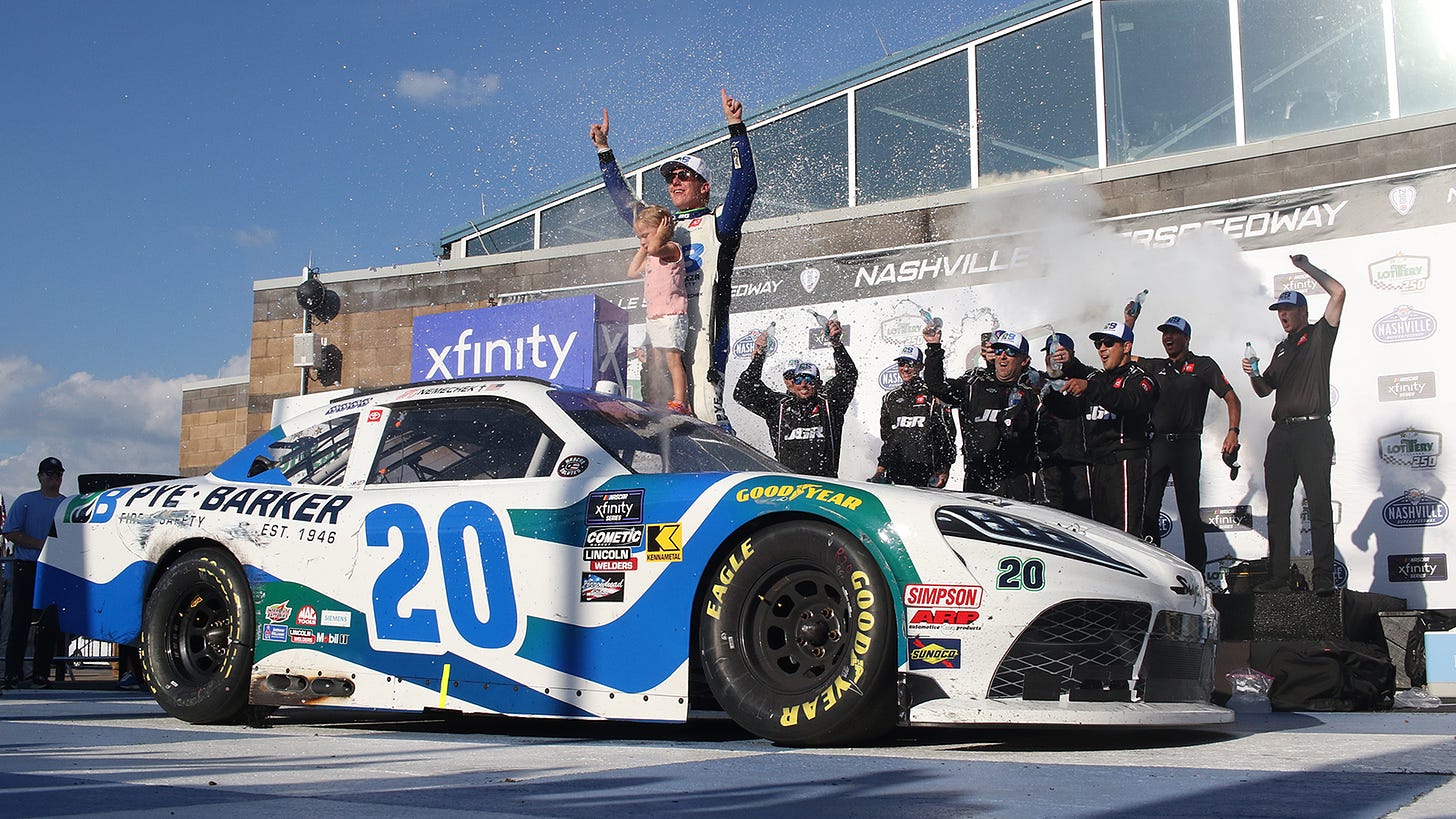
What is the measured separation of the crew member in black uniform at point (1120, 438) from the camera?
8.52 metres

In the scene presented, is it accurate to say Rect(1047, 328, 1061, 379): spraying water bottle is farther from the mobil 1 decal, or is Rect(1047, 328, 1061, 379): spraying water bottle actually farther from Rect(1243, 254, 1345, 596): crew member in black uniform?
the mobil 1 decal

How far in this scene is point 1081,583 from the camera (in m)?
3.41

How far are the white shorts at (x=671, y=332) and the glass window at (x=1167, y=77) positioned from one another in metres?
7.04

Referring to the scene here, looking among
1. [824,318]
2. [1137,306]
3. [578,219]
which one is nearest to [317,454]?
[824,318]

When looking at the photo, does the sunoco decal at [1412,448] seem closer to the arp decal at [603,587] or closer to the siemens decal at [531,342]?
the siemens decal at [531,342]

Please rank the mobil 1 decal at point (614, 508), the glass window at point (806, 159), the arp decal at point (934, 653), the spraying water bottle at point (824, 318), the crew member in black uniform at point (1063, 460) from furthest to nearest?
the glass window at point (806, 159) → the spraying water bottle at point (824, 318) → the crew member in black uniform at point (1063, 460) → the mobil 1 decal at point (614, 508) → the arp decal at point (934, 653)

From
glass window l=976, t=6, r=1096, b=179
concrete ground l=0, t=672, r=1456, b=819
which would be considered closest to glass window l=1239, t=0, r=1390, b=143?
glass window l=976, t=6, r=1096, b=179

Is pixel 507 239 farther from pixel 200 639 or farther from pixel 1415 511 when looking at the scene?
pixel 200 639

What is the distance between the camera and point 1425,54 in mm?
11328

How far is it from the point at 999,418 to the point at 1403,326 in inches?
116

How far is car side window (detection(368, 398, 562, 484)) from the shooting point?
4.53 meters

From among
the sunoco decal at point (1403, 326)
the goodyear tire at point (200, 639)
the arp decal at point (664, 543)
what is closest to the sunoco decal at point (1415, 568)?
the sunoco decal at point (1403, 326)

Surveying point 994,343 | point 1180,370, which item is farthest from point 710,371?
point 1180,370

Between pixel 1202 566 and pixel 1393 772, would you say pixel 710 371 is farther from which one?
pixel 1393 772
